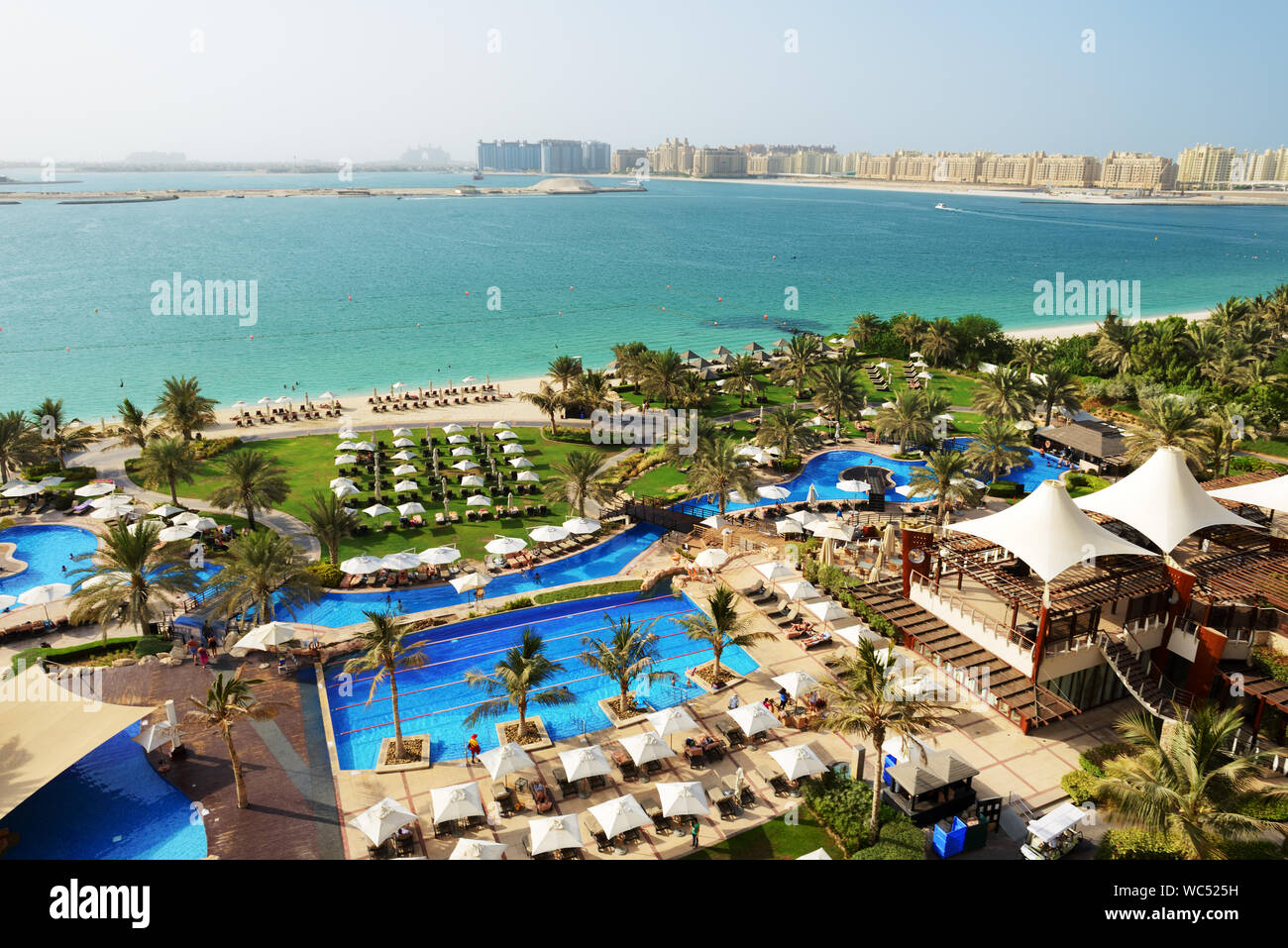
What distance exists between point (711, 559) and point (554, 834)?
16947 millimetres

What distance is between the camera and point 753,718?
2397 cm

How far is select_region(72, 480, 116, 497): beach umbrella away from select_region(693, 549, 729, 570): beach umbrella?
30966 millimetres

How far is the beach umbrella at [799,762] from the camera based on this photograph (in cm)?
2180

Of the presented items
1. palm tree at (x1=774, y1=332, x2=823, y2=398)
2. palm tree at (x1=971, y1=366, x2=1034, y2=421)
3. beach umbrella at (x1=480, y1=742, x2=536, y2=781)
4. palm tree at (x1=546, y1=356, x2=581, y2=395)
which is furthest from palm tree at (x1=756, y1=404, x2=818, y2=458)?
beach umbrella at (x1=480, y1=742, x2=536, y2=781)

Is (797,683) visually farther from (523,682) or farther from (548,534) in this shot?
(548,534)

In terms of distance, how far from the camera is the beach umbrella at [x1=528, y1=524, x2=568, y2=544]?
37.6 metres

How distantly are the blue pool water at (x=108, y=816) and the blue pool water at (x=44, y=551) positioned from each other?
50.5 ft

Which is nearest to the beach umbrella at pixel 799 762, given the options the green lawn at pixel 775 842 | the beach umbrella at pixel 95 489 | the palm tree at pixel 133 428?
the green lawn at pixel 775 842

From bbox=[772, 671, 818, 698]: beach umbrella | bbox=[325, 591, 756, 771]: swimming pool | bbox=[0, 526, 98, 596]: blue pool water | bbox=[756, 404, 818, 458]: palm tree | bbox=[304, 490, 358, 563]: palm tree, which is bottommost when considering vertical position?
bbox=[325, 591, 756, 771]: swimming pool

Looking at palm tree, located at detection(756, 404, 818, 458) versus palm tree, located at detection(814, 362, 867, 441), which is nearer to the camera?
palm tree, located at detection(756, 404, 818, 458)

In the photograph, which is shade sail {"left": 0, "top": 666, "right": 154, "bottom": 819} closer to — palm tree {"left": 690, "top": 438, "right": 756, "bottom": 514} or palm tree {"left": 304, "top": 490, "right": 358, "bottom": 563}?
palm tree {"left": 304, "top": 490, "right": 358, "bottom": 563}

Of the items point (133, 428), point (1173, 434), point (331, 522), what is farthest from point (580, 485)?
point (1173, 434)

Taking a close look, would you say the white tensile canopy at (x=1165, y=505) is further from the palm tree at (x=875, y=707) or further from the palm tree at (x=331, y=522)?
the palm tree at (x=331, y=522)
